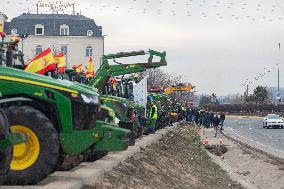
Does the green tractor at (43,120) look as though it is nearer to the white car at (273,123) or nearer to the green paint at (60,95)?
the green paint at (60,95)

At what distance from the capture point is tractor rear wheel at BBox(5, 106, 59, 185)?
31.1ft

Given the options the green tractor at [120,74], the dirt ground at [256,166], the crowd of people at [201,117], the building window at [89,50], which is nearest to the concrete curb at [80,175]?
the green tractor at [120,74]

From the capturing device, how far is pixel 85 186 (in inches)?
407

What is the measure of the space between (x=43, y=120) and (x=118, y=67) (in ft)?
45.4

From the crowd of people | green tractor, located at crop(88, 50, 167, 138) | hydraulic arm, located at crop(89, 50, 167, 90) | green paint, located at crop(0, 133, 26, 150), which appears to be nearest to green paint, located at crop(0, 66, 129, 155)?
green paint, located at crop(0, 133, 26, 150)

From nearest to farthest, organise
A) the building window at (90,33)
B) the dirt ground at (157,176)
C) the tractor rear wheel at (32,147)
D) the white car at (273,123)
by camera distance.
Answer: the tractor rear wheel at (32,147) < the dirt ground at (157,176) < the white car at (273,123) < the building window at (90,33)

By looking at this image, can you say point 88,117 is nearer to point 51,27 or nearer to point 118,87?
point 118,87

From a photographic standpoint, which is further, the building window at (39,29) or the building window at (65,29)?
the building window at (65,29)

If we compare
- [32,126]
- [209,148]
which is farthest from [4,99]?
[209,148]

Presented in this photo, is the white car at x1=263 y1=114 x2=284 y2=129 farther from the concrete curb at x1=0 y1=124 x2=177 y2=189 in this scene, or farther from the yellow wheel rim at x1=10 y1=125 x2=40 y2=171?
the yellow wheel rim at x1=10 y1=125 x2=40 y2=171

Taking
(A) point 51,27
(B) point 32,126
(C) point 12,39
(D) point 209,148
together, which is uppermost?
(A) point 51,27

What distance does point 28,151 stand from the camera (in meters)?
9.61

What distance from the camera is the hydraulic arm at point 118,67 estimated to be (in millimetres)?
22373

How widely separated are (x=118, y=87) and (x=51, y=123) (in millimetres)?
15761
